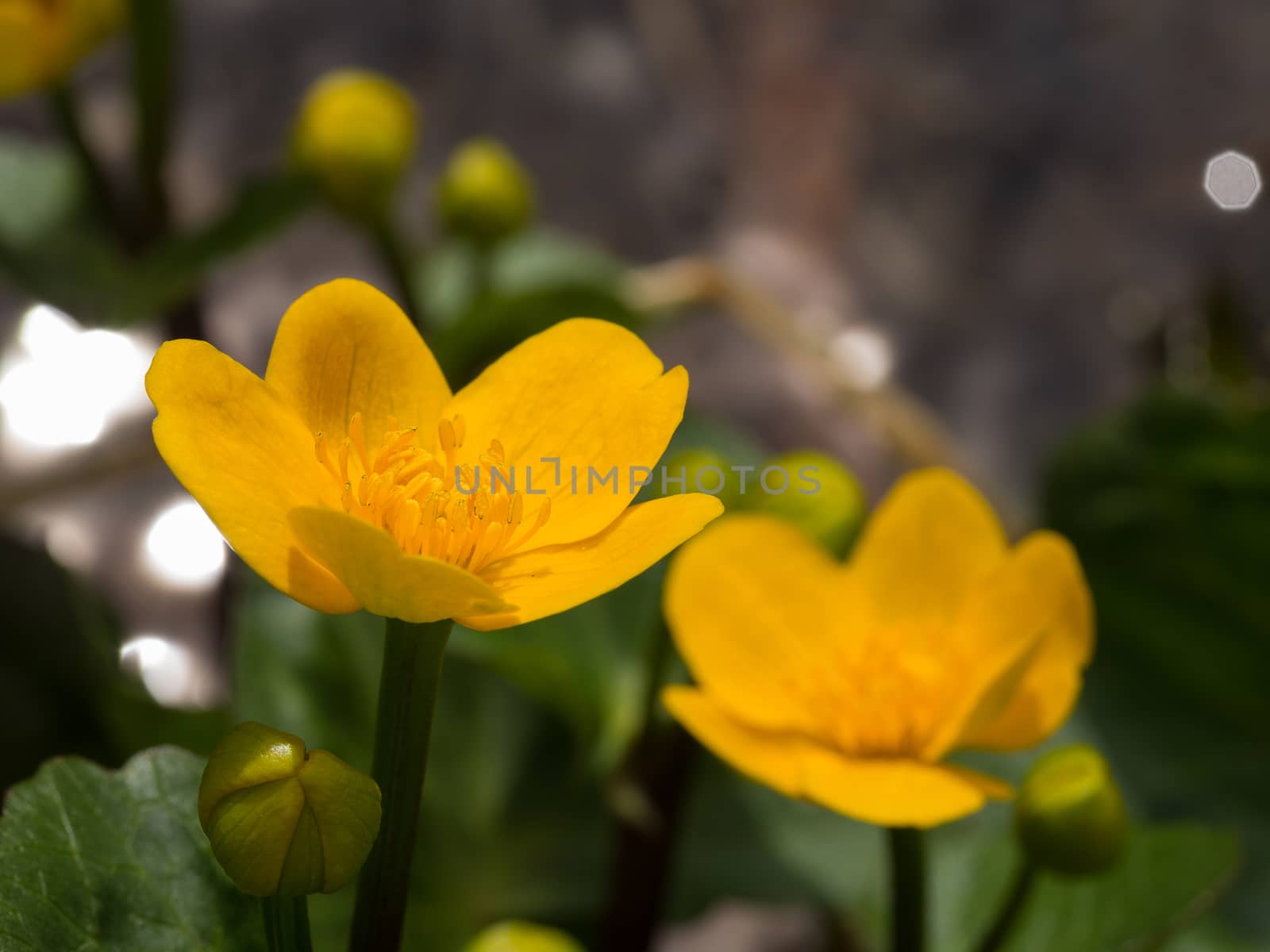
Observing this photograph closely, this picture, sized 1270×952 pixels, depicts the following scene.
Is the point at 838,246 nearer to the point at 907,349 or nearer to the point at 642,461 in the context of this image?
the point at 907,349

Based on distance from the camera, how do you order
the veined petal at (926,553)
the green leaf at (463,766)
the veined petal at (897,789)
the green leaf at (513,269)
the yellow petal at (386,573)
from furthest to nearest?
the green leaf at (513,269) → the green leaf at (463,766) → the veined petal at (926,553) → the veined petal at (897,789) → the yellow petal at (386,573)

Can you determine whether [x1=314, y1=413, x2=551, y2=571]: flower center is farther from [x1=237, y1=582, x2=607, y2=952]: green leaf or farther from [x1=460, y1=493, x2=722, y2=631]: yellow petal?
[x1=237, y1=582, x2=607, y2=952]: green leaf

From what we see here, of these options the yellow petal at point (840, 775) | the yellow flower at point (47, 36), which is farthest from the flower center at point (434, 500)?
the yellow flower at point (47, 36)

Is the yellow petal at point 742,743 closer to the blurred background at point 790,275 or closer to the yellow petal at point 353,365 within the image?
the yellow petal at point 353,365

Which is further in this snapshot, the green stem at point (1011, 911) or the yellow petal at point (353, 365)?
the green stem at point (1011, 911)

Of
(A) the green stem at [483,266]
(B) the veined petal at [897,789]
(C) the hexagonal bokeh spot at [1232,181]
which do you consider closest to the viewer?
(B) the veined petal at [897,789]

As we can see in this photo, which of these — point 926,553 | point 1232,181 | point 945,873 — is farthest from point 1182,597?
point 1232,181

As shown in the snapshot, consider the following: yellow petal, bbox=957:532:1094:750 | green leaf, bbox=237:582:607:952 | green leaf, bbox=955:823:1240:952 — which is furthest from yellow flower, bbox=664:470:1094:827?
green leaf, bbox=237:582:607:952

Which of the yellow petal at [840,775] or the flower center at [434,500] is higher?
the flower center at [434,500]

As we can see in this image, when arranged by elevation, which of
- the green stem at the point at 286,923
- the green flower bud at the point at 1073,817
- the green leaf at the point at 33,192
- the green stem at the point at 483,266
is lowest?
the green flower bud at the point at 1073,817
